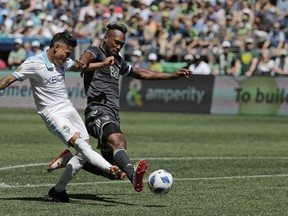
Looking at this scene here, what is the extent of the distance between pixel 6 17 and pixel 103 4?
3.88 metres

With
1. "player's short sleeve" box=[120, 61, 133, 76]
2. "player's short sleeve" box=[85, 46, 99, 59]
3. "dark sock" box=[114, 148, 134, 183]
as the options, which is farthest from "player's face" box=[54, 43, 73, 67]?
"dark sock" box=[114, 148, 134, 183]

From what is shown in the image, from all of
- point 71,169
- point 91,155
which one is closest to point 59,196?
point 71,169

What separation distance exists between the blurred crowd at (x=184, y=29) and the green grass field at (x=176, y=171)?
449 centimetres

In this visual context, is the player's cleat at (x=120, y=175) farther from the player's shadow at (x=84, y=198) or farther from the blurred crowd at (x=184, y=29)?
the blurred crowd at (x=184, y=29)

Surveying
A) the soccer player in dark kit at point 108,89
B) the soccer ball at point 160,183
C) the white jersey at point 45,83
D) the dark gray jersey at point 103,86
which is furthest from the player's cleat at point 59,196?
the dark gray jersey at point 103,86

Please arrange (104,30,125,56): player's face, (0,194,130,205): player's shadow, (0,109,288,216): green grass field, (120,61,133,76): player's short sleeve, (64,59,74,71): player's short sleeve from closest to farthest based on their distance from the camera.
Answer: (0,109,288,216): green grass field → (0,194,130,205): player's shadow → (64,59,74,71): player's short sleeve → (104,30,125,56): player's face → (120,61,133,76): player's short sleeve

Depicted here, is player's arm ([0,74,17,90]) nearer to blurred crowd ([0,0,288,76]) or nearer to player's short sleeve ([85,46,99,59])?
player's short sleeve ([85,46,99,59])

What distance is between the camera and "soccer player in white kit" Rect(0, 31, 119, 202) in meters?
11.2

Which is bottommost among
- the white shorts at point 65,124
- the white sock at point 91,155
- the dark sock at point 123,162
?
the dark sock at point 123,162

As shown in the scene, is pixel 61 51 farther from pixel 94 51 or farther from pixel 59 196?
pixel 59 196

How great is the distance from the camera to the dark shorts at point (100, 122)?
11.8 m

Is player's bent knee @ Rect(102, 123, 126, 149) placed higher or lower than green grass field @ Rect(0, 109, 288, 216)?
higher

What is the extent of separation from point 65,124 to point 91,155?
54cm

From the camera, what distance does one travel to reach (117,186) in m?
13.3
